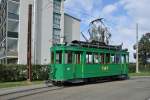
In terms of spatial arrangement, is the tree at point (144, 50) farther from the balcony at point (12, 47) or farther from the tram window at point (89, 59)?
the tram window at point (89, 59)

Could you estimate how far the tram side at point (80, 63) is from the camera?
23.4m

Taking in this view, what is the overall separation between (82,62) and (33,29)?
90.2 ft

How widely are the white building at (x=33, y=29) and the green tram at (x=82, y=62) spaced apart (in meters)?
20.6

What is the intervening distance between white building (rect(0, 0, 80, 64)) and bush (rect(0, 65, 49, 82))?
1771 cm

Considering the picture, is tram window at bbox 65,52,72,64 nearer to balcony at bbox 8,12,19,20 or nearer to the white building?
the white building

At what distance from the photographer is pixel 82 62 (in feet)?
81.5

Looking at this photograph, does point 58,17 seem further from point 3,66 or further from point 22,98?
point 22,98

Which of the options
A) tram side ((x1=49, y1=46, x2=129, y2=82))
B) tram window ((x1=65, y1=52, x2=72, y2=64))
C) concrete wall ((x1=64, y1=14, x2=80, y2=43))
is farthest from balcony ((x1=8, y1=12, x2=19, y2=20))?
tram window ((x1=65, y1=52, x2=72, y2=64))

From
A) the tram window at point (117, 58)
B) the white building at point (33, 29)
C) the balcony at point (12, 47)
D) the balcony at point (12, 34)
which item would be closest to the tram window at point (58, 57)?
the tram window at point (117, 58)

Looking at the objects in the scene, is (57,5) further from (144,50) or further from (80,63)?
(80,63)

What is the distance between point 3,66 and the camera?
28.4 meters

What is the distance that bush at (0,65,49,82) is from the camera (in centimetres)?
2850

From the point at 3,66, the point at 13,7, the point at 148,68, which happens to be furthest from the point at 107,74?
the point at 148,68

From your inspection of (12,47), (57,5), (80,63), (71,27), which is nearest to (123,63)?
(80,63)
